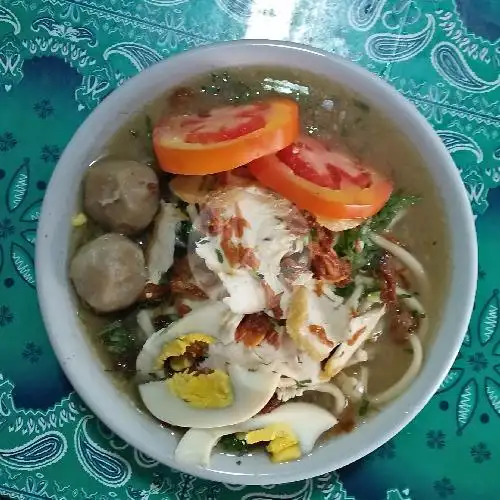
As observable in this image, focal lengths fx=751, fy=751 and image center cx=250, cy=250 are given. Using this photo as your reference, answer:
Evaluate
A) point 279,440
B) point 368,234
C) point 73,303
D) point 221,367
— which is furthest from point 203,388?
point 368,234

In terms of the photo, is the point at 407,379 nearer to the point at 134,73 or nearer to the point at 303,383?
the point at 303,383

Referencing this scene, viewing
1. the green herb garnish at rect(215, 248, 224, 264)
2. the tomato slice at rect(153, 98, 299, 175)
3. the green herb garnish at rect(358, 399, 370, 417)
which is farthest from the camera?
the green herb garnish at rect(358, 399, 370, 417)

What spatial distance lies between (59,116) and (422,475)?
985 mm

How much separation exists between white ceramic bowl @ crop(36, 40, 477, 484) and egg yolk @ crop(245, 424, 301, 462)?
0.7 inches

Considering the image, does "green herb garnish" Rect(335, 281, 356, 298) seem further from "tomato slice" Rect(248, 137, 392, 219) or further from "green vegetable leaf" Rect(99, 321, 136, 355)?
"green vegetable leaf" Rect(99, 321, 136, 355)

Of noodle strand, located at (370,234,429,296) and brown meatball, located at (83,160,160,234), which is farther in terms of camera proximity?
noodle strand, located at (370,234,429,296)

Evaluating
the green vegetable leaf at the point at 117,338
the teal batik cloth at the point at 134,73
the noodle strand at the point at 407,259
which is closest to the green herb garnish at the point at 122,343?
the green vegetable leaf at the point at 117,338

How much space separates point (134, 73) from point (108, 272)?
426 mm

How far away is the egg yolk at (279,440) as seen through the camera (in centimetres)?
133

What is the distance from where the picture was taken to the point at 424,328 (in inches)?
54.6

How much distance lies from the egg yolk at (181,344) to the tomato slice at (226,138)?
0.94 ft

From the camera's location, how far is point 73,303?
134 centimetres

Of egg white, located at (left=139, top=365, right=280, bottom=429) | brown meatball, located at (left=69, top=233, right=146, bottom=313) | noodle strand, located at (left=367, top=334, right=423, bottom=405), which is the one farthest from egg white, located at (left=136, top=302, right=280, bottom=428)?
noodle strand, located at (left=367, top=334, right=423, bottom=405)

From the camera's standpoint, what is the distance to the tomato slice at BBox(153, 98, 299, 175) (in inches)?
46.2
